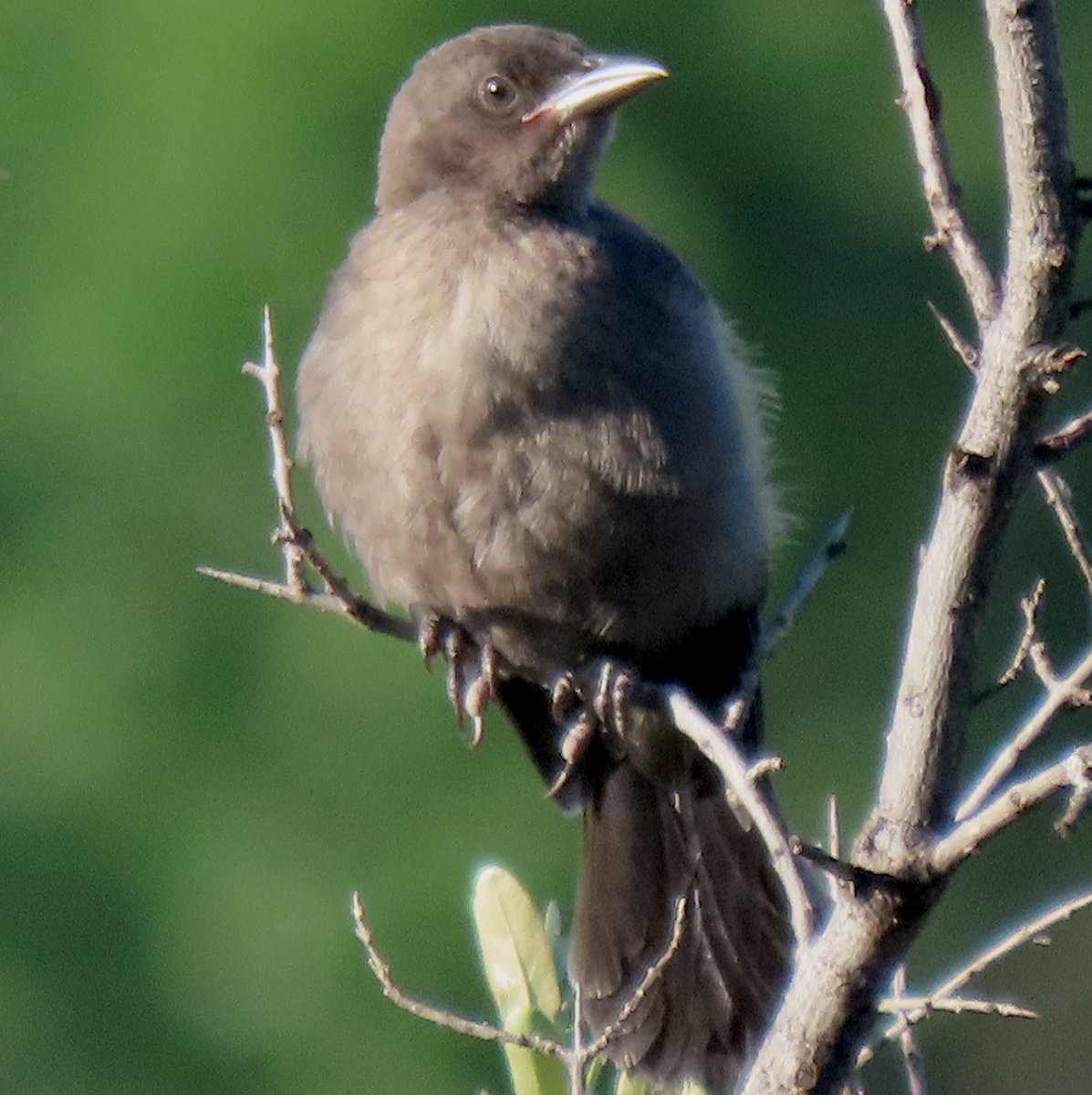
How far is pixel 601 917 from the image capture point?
534 centimetres

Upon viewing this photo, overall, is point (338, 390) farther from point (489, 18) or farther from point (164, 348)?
point (489, 18)

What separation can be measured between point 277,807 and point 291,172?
333 centimetres

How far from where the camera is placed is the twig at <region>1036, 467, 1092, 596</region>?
12.7 ft

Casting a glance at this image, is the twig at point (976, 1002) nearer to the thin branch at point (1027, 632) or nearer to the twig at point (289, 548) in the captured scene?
the thin branch at point (1027, 632)

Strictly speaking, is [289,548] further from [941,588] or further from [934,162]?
[934,162]

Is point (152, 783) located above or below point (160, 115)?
below

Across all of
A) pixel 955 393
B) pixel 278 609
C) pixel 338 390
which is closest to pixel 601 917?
pixel 338 390

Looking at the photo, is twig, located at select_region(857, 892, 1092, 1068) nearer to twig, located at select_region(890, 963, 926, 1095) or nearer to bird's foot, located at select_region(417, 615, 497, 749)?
twig, located at select_region(890, 963, 926, 1095)

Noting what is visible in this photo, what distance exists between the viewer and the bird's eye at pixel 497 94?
5348 millimetres

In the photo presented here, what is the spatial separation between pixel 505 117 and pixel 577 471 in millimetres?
915

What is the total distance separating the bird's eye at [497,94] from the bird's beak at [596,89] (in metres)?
0.06

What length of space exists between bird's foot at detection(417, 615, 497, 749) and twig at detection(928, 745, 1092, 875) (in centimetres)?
172

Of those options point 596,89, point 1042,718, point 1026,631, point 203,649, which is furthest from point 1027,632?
point 203,649

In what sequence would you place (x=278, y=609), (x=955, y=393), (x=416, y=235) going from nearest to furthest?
(x=416, y=235) → (x=278, y=609) → (x=955, y=393)
